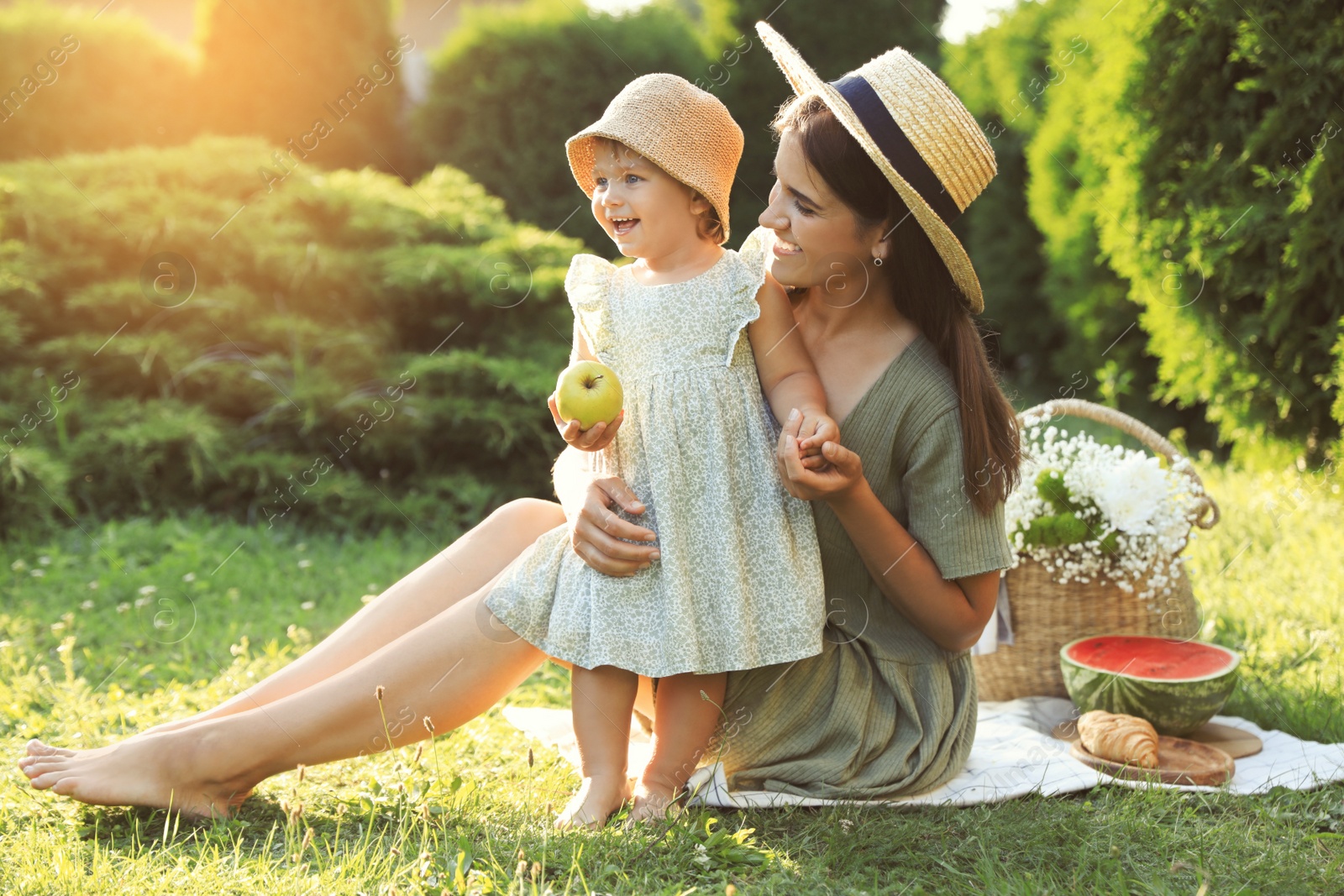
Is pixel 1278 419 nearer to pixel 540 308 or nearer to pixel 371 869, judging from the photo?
pixel 540 308

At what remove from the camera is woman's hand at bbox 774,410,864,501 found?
2043 mm

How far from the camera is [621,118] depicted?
223 cm

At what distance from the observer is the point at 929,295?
2369 mm

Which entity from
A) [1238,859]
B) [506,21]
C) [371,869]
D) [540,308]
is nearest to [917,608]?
[1238,859]

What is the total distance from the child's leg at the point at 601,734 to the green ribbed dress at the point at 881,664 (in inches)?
10.2

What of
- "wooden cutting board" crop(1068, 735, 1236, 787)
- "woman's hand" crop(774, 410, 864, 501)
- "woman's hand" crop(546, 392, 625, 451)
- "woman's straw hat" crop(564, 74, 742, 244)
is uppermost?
"woman's straw hat" crop(564, 74, 742, 244)

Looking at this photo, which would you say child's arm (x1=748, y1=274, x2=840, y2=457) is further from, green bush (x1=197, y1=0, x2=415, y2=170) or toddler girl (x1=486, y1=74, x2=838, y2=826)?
green bush (x1=197, y1=0, x2=415, y2=170)

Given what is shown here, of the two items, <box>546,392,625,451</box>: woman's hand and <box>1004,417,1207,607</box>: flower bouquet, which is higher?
<box>546,392,625,451</box>: woman's hand

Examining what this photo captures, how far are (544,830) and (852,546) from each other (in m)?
0.86

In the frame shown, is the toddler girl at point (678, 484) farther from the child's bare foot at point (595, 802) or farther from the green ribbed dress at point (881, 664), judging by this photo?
the green ribbed dress at point (881, 664)

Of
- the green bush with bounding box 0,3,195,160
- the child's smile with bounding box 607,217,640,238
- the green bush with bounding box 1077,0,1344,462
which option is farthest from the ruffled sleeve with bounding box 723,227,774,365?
the green bush with bounding box 0,3,195,160

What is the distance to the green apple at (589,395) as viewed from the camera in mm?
2119

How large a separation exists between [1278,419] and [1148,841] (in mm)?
3277

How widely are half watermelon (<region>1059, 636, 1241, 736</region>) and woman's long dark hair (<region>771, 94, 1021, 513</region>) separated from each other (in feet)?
2.47
